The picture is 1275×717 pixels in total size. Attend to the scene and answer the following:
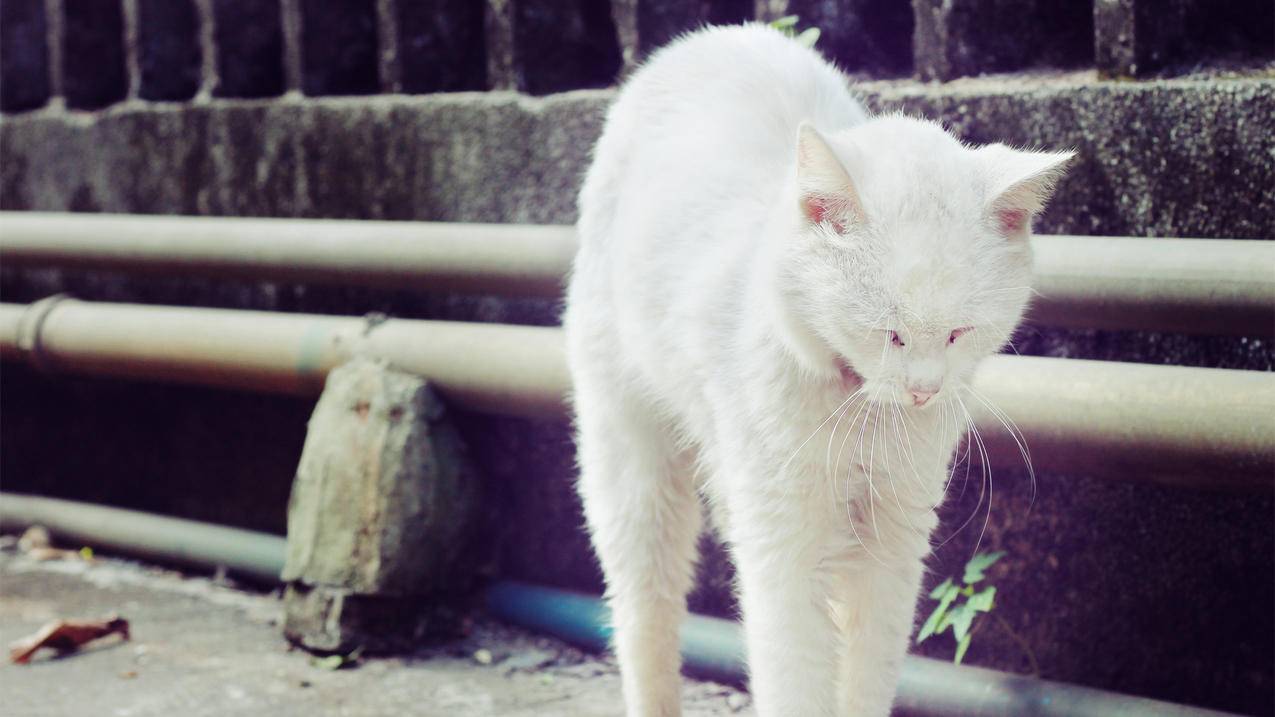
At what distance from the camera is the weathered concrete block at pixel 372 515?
135 inches

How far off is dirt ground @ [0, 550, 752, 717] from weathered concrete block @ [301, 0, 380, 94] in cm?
157

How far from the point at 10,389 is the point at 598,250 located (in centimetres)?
305

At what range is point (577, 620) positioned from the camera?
3535 mm

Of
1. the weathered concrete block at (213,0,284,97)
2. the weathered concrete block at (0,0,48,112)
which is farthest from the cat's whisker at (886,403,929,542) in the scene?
the weathered concrete block at (0,0,48,112)

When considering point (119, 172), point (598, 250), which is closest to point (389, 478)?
point (598, 250)

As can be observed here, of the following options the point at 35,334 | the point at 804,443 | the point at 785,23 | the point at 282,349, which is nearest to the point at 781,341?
the point at 804,443

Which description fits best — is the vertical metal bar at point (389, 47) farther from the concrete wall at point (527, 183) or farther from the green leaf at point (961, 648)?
the green leaf at point (961, 648)

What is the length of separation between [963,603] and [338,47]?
2520mm

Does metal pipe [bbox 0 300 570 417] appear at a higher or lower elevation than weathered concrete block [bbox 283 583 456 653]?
higher

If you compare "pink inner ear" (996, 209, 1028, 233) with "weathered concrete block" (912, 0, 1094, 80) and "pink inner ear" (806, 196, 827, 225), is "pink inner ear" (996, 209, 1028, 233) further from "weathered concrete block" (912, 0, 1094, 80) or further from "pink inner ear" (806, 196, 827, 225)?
"weathered concrete block" (912, 0, 1094, 80)

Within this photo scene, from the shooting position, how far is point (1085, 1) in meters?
3.05

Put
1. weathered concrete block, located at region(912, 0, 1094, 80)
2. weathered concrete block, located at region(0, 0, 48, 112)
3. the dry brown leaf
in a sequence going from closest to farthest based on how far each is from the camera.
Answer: weathered concrete block, located at region(912, 0, 1094, 80), the dry brown leaf, weathered concrete block, located at region(0, 0, 48, 112)

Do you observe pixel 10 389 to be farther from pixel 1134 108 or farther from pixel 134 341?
pixel 1134 108

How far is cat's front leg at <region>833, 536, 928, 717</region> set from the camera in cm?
232
